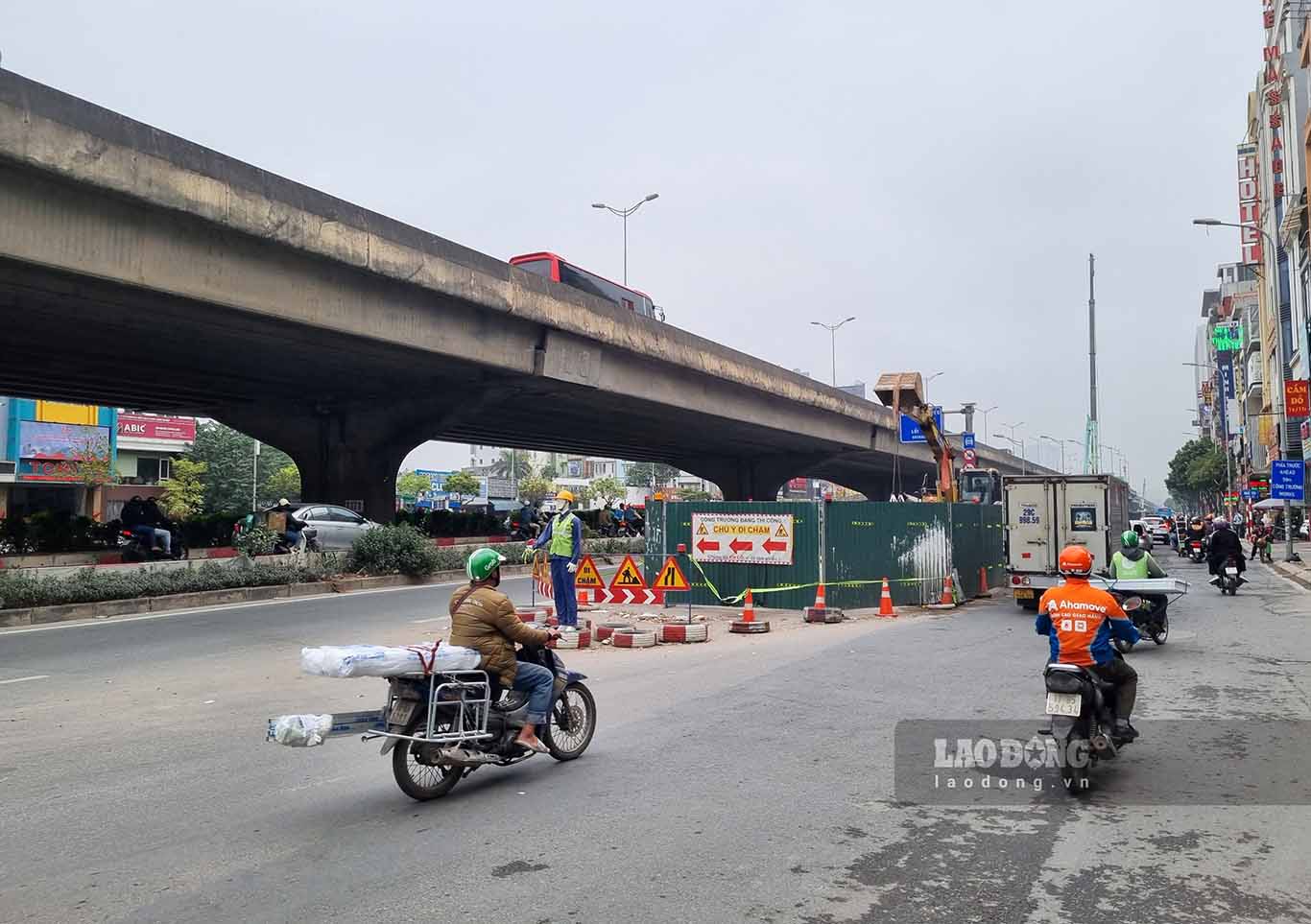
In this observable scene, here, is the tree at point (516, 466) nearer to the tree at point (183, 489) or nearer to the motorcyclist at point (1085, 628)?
the tree at point (183, 489)

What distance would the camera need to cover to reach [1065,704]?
588 cm

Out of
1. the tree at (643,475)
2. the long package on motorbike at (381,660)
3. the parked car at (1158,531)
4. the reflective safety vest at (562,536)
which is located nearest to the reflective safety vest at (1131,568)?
the reflective safety vest at (562,536)

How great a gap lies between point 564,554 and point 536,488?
10070 centimetres

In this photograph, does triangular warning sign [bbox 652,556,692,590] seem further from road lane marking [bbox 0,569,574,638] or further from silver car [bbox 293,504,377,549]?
silver car [bbox 293,504,377,549]

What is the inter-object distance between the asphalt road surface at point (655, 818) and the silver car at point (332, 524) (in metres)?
13.8

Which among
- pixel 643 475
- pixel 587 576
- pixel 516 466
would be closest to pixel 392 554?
pixel 587 576

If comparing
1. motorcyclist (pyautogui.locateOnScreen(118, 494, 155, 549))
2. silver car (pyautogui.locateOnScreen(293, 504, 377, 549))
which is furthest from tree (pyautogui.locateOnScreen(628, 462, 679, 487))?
motorcyclist (pyautogui.locateOnScreen(118, 494, 155, 549))

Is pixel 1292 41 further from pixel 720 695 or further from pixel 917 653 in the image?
pixel 720 695

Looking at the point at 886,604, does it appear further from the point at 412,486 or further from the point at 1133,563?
the point at 412,486

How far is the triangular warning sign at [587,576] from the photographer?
14.4 meters

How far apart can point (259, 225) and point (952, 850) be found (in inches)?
617

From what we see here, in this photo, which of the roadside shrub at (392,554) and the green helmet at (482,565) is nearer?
the green helmet at (482,565)

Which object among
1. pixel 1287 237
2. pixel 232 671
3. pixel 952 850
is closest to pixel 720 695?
pixel 952 850

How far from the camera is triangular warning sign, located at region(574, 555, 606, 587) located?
47.3 ft
